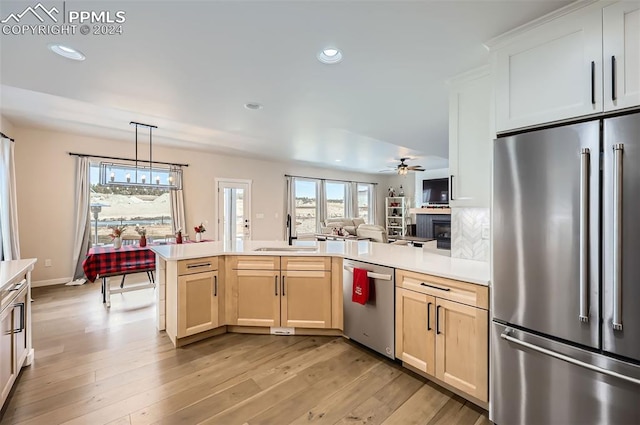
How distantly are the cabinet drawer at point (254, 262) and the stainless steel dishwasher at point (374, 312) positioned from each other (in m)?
0.74

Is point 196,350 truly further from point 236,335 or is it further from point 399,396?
point 399,396

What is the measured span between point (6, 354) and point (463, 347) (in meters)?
3.08

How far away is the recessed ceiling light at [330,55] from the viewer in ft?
6.40

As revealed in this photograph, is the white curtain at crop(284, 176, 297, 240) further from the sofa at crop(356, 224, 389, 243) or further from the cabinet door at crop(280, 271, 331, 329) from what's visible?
the cabinet door at crop(280, 271, 331, 329)

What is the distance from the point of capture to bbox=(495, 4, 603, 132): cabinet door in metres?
1.38

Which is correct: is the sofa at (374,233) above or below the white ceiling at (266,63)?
below

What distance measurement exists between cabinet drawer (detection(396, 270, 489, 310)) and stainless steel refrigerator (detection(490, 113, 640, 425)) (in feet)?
0.40

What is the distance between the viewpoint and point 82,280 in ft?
16.1

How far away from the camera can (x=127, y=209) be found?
Answer: 5480mm

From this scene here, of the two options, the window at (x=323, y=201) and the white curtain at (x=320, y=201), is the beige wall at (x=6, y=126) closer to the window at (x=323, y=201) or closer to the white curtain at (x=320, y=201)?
the window at (x=323, y=201)

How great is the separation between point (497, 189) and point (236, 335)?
277 cm

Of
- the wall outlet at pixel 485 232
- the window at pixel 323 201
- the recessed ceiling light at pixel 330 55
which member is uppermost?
the recessed ceiling light at pixel 330 55

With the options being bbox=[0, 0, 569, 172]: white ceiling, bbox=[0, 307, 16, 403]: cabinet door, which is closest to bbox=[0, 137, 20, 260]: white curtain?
bbox=[0, 0, 569, 172]: white ceiling

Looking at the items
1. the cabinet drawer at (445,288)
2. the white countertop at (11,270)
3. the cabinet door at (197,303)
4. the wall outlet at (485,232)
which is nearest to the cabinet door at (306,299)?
the cabinet door at (197,303)
